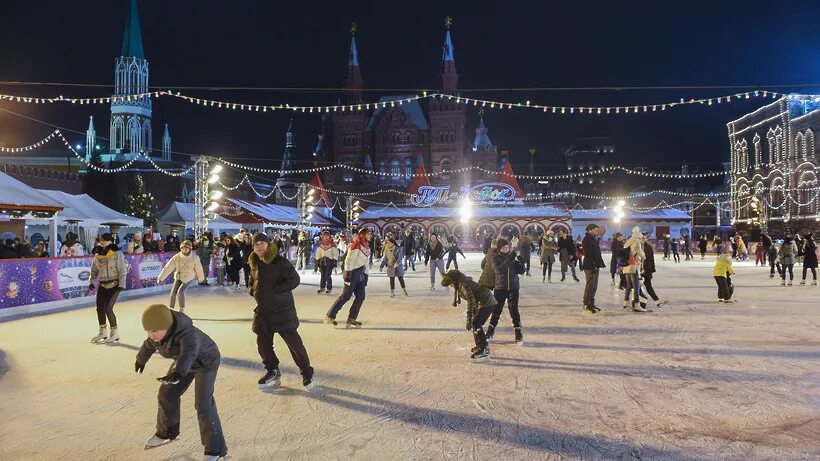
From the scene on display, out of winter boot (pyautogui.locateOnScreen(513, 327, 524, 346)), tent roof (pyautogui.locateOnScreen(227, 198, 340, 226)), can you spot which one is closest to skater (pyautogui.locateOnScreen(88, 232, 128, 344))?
winter boot (pyautogui.locateOnScreen(513, 327, 524, 346))

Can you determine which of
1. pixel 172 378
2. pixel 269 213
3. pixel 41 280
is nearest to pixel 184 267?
pixel 41 280

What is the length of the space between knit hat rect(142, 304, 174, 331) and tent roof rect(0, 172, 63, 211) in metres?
12.7

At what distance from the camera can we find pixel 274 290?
174 inches

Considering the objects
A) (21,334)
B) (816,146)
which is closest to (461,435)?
(21,334)

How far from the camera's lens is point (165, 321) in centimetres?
283

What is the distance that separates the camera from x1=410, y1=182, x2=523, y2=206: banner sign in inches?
1629

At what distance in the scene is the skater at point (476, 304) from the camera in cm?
548

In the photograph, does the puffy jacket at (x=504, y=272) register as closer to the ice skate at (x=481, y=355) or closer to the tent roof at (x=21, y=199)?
the ice skate at (x=481, y=355)

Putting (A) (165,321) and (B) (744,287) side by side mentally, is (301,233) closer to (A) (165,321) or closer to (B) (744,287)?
(B) (744,287)

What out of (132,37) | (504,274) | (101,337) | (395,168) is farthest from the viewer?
(132,37)

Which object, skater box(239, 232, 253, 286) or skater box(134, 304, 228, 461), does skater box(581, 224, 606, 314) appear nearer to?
skater box(134, 304, 228, 461)

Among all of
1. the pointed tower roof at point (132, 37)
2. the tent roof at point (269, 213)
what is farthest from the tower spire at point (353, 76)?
the tent roof at point (269, 213)

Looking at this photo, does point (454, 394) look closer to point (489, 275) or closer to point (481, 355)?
point (481, 355)

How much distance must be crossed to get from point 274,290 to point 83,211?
53.9 ft
